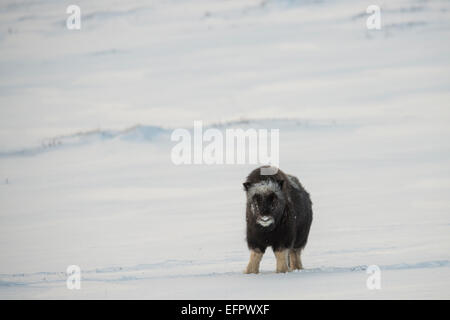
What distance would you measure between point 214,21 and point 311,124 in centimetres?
722

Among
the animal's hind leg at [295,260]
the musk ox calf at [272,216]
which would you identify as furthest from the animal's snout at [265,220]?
the animal's hind leg at [295,260]

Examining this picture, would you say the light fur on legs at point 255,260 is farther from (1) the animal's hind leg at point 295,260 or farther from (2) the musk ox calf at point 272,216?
(1) the animal's hind leg at point 295,260

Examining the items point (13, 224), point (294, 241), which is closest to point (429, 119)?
point (13, 224)

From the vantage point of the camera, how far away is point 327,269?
9281 millimetres

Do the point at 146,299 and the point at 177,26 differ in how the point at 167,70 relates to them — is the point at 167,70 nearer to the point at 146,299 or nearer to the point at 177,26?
the point at 177,26

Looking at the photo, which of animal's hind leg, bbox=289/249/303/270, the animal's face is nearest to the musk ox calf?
the animal's face

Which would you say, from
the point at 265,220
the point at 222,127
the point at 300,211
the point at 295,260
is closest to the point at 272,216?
the point at 265,220

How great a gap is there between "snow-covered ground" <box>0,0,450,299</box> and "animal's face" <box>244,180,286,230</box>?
0.50 meters

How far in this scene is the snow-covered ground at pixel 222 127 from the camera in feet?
32.4

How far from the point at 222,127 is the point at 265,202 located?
34.6ft

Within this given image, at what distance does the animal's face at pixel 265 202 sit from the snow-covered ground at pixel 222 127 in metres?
0.50

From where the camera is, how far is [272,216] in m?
8.88

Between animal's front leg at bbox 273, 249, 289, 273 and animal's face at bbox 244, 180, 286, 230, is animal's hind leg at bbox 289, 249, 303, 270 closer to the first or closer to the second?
animal's front leg at bbox 273, 249, 289, 273

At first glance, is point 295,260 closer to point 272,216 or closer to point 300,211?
point 300,211
